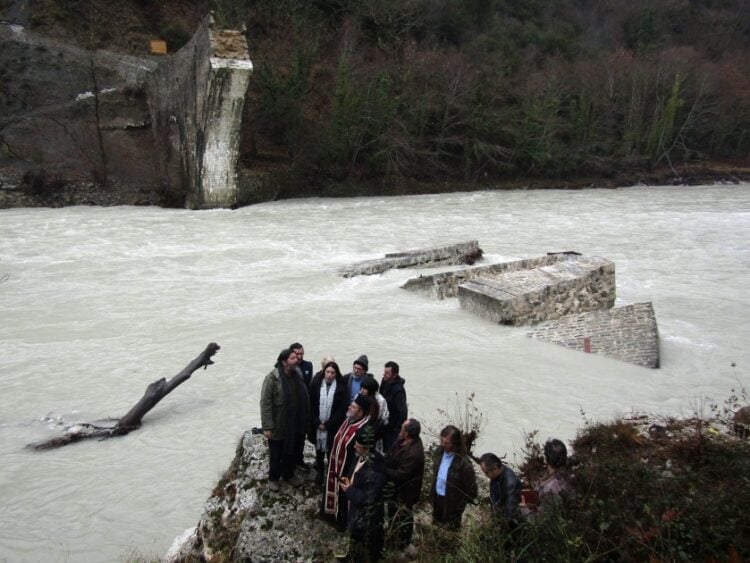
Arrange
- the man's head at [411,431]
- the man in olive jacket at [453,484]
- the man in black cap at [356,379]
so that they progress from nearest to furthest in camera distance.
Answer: the man in olive jacket at [453,484] < the man's head at [411,431] < the man in black cap at [356,379]

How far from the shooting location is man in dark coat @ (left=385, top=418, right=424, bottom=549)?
12.7ft

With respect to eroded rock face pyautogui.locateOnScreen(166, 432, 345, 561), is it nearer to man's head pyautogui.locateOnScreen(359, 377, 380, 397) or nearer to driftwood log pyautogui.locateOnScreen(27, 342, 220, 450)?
man's head pyautogui.locateOnScreen(359, 377, 380, 397)

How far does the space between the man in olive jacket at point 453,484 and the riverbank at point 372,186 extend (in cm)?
2170

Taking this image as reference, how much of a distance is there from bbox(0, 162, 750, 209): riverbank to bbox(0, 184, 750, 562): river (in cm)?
350

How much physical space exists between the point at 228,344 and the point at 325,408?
5.01m

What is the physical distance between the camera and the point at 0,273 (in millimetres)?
13430

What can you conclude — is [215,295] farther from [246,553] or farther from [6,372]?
[246,553]

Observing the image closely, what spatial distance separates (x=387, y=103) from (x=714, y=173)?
18.8 metres

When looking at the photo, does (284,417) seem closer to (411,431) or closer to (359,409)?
(359,409)

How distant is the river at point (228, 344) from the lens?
19.3 ft

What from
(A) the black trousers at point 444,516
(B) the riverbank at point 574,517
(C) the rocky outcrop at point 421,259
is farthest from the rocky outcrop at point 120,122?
(A) the black trousers at point 444,516

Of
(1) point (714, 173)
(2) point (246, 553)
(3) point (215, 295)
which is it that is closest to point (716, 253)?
(3) point (215, 295)

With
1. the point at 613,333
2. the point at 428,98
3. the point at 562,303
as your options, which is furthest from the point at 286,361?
the point at 428,98

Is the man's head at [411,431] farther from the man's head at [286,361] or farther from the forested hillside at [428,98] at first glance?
the forested hillside at [428,98]
